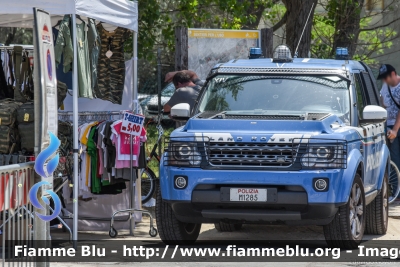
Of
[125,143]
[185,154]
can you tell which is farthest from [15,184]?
[125,143]

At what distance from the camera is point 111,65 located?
1115cm

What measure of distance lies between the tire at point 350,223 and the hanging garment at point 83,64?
10.0ft

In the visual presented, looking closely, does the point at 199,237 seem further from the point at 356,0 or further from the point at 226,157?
the point at 356,0

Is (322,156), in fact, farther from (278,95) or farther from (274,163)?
(278,95)

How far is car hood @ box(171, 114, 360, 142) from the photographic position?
9023mm

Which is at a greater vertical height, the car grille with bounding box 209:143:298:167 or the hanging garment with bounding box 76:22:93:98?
the hanging garment with bounding box 76:22:93:98

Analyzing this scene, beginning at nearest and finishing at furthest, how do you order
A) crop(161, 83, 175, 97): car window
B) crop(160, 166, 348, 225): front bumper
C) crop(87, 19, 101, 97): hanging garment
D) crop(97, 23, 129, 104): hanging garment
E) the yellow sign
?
crop(160, 166, 348, 225): front bumper → crop(87, 19, 101, 97): hanging garment → crop(97, 23, 129, 104): hanging garment → the yellow sign → crop(161, 83, 175, 97): car window

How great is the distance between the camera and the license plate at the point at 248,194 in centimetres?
889

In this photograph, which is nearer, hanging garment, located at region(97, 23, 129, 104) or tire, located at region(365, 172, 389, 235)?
tire, located at region(365, 172, 389, 235)

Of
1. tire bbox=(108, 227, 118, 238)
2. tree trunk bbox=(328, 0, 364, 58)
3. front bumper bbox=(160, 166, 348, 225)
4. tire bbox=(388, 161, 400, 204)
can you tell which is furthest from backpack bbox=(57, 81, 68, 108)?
tree trunk bbox=(328, 0, 364, 58)

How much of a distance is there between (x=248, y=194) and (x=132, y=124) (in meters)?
2.22

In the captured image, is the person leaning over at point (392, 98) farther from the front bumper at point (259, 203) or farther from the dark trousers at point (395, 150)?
the front bumper at point (259, 203)

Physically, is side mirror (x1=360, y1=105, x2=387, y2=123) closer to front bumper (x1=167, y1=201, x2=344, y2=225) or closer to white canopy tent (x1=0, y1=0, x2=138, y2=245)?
front bumper (x1=167, y1=201, x2=344, y2=225)

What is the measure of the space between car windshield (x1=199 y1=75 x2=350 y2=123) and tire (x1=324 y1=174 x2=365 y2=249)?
0.84 m
